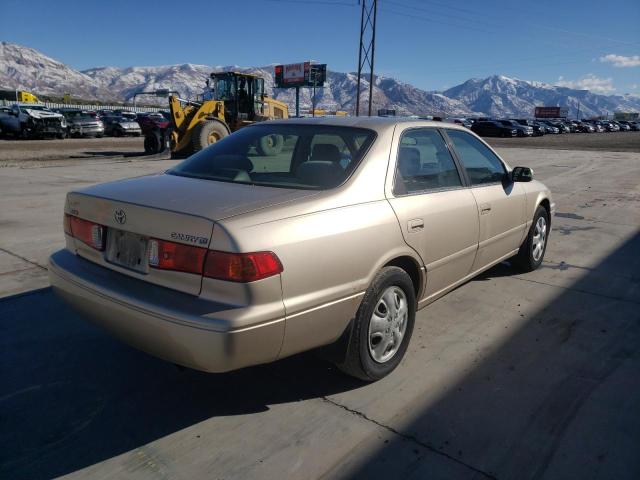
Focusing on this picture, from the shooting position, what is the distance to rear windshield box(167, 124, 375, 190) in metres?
2.96

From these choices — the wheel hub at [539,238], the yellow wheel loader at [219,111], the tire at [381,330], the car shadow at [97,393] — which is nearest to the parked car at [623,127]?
the yellow wheel loader at [219,111]

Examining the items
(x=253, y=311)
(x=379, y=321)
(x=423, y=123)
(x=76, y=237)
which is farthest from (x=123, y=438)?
(x=423, y=123)

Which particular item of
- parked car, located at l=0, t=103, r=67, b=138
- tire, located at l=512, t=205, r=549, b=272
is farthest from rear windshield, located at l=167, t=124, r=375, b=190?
parked car, located at l=0, t=103, r=67, b=138

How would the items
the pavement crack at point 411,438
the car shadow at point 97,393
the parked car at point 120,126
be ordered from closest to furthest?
the pavement crack at point 411,438, the car shadow at point 97,393, the parked car at point 120,126

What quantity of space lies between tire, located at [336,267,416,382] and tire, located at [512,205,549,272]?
2.30m

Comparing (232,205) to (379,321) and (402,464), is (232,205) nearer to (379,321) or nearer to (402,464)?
(379,321)

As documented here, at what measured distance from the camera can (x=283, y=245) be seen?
2.34m

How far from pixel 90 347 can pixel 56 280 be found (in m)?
0.65

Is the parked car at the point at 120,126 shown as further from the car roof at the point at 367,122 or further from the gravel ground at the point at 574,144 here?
the car roof at the point at 367,122

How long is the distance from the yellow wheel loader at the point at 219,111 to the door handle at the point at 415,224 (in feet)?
40.1

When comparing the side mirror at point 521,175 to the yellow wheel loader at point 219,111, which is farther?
the yellow wheel loader at point 219,111

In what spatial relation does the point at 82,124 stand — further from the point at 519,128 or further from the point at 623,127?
the point at 623,127

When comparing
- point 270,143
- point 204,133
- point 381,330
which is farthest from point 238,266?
point 204,133

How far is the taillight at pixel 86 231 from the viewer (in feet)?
A: 8.98
